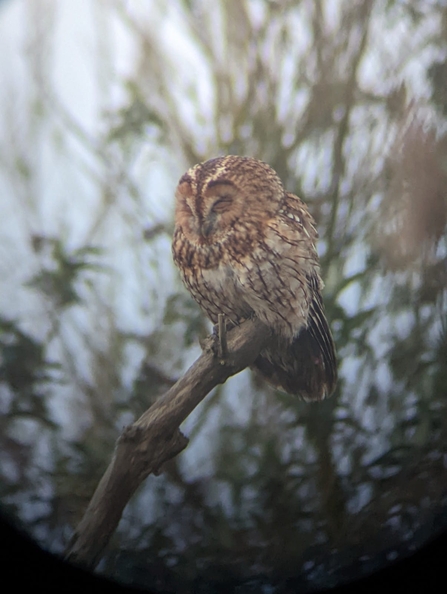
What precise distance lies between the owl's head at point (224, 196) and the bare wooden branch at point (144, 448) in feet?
0.50

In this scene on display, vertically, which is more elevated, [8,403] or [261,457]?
[8,403]

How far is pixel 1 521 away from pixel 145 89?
67cm

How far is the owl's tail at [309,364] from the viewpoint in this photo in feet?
2.24

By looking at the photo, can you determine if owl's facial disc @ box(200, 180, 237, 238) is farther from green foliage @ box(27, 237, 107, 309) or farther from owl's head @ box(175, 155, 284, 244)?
green foliage @ box(27, 237, 107, 309)

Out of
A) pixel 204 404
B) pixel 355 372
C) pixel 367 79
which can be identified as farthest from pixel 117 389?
pixel 367 79

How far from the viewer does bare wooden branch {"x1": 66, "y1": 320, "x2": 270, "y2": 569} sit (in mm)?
637

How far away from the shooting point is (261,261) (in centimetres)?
73

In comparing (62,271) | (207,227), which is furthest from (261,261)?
(62,271)

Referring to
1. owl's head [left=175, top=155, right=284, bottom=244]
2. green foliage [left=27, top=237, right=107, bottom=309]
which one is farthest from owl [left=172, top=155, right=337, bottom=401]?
green foliage [left=27, top=237, right=107, bottom=309]

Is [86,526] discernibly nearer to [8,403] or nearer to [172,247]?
[8,403]

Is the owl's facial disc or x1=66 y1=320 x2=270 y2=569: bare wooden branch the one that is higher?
the owl's facial disc

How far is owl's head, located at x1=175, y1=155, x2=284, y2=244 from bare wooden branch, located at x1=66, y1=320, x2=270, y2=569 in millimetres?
153

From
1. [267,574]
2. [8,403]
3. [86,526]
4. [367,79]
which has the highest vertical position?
[367,79]

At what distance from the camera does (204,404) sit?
645 millimetres
